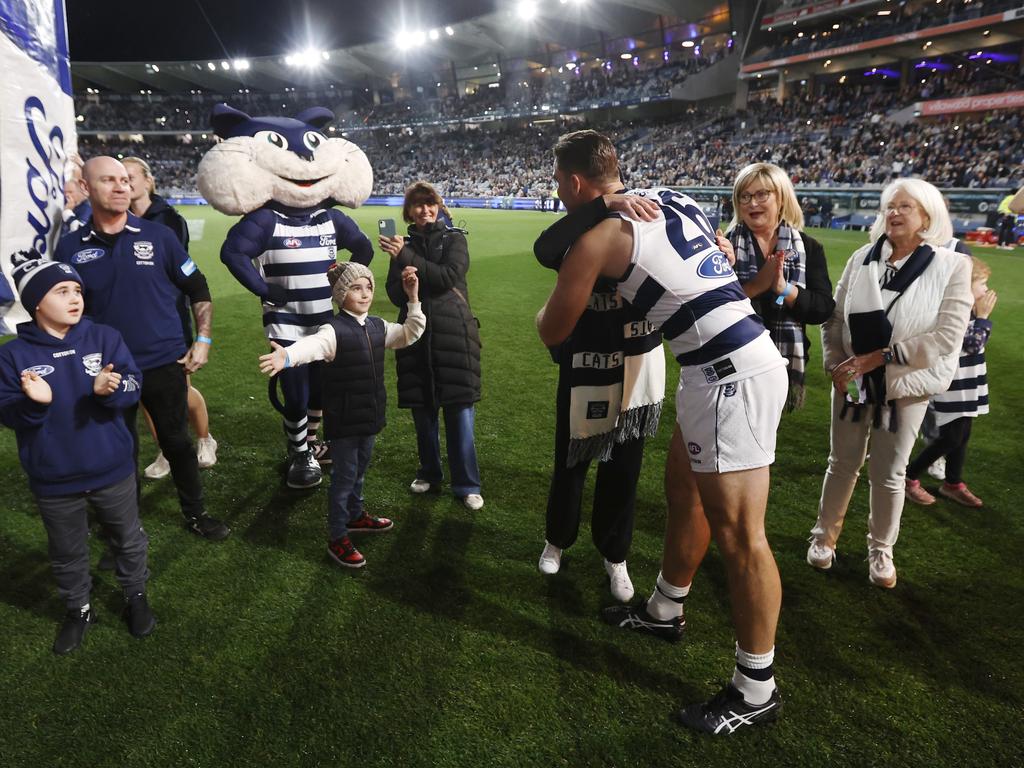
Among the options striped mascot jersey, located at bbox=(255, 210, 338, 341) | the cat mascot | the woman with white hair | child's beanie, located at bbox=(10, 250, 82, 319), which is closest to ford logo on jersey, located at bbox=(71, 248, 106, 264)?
child's beanie, located at bbox=(10, 250, 82, 319)

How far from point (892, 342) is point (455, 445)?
2542mm

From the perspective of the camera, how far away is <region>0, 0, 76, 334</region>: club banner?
9.70ft

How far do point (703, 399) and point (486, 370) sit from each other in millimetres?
4895

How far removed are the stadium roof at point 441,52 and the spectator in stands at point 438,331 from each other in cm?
4483

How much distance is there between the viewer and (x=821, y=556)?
3.34m

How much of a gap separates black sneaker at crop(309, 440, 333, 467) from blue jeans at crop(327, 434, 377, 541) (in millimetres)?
1384

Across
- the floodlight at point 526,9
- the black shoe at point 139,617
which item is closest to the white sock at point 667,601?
the black shoe at point 139,617

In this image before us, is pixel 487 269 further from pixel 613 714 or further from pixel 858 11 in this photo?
pixel 858 11

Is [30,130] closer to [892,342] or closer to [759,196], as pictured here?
[759,196]

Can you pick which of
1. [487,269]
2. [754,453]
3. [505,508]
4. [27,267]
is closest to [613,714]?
[754,453]

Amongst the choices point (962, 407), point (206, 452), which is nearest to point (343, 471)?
point (206, 452)

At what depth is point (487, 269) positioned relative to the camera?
13.9 meters

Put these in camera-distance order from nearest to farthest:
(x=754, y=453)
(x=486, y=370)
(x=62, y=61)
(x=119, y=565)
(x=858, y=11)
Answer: (x=754, y=453) < (x=119, y=565) < (x=62, y=61) < (x=486, y=370) < (x=858, y=11)

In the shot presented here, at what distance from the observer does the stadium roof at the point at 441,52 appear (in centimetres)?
4603
